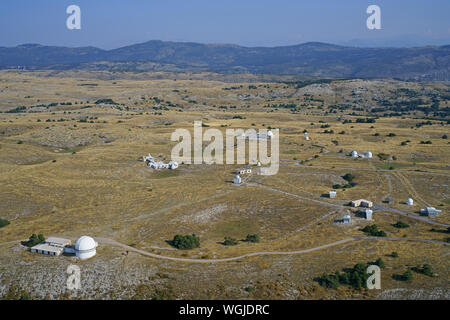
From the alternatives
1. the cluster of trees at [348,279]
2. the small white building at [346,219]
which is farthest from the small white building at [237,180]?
the cluster of trees at [348,279]

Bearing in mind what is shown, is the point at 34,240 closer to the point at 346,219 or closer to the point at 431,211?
the point at 346,219

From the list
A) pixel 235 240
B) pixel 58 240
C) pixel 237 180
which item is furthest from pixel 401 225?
pixel 58 240

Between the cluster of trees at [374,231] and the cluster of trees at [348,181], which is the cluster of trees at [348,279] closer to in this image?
the cluster of trees at [374,231]

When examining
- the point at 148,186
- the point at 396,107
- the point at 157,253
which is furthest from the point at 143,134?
the point at 396,107

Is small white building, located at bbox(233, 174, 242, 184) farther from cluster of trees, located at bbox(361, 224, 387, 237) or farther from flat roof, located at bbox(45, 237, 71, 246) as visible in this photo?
flat roof, located at bbox(45, 237, 71, 246)

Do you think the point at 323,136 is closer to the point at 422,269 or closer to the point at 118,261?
the point at 422,269
